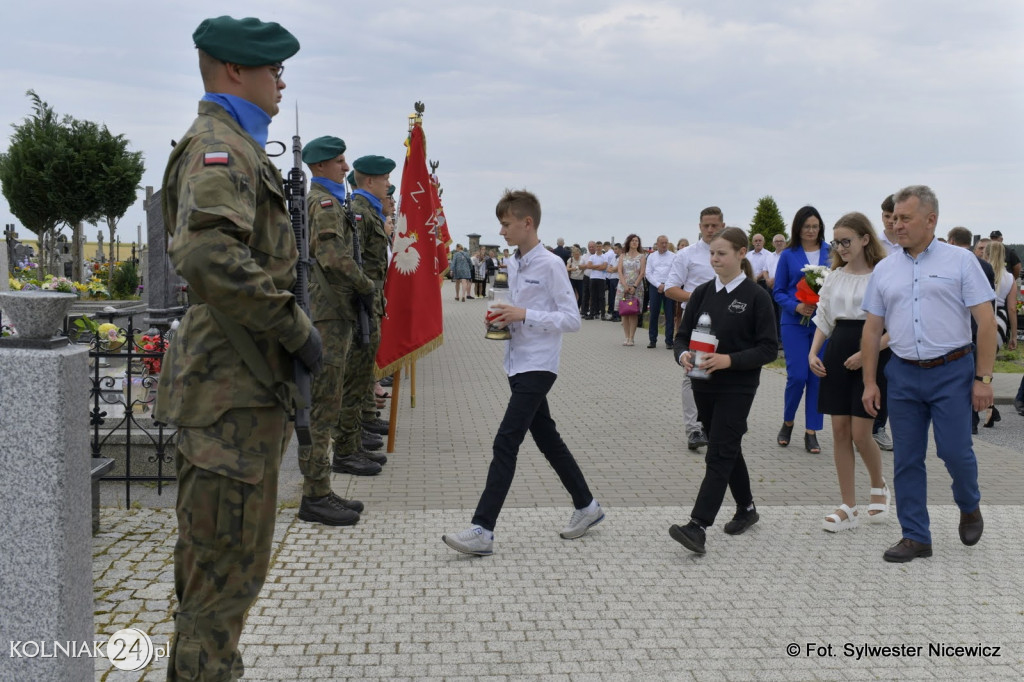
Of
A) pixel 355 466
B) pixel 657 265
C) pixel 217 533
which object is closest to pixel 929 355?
pixel 217 533

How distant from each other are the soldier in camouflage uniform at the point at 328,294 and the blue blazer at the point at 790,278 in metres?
3.94

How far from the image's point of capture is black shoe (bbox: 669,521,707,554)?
504cm

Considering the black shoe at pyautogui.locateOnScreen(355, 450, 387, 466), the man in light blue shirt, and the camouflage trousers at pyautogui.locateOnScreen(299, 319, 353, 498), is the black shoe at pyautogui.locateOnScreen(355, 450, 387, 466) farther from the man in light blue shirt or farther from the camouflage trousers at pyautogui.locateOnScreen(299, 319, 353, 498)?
the man in light blue shirt

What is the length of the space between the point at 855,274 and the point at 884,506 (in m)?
1.66

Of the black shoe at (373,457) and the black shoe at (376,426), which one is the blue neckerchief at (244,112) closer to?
the black shoe at (373,457)

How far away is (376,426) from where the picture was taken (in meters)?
8.66

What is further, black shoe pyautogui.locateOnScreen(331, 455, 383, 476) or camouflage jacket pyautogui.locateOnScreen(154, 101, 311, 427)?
black shoe pyautogui.locateOnScreen(331, 455, 383, 476)

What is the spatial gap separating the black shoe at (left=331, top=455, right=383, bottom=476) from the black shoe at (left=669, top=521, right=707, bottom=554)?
280 centimetres

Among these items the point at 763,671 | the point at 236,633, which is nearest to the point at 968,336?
the point at 763,671

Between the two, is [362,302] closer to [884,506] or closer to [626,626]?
[626,626]

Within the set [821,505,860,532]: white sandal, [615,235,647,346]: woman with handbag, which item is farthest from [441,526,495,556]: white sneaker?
[615,235,647,346]: woman with handbag

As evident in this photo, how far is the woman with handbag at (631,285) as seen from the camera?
17.7 metres

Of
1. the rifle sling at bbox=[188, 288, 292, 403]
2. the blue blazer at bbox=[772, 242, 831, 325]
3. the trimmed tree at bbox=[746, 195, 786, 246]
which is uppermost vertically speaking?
the trimmed tree at bbox=[746, 195, 786, 246]

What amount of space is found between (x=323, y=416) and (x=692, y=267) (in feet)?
16.7
